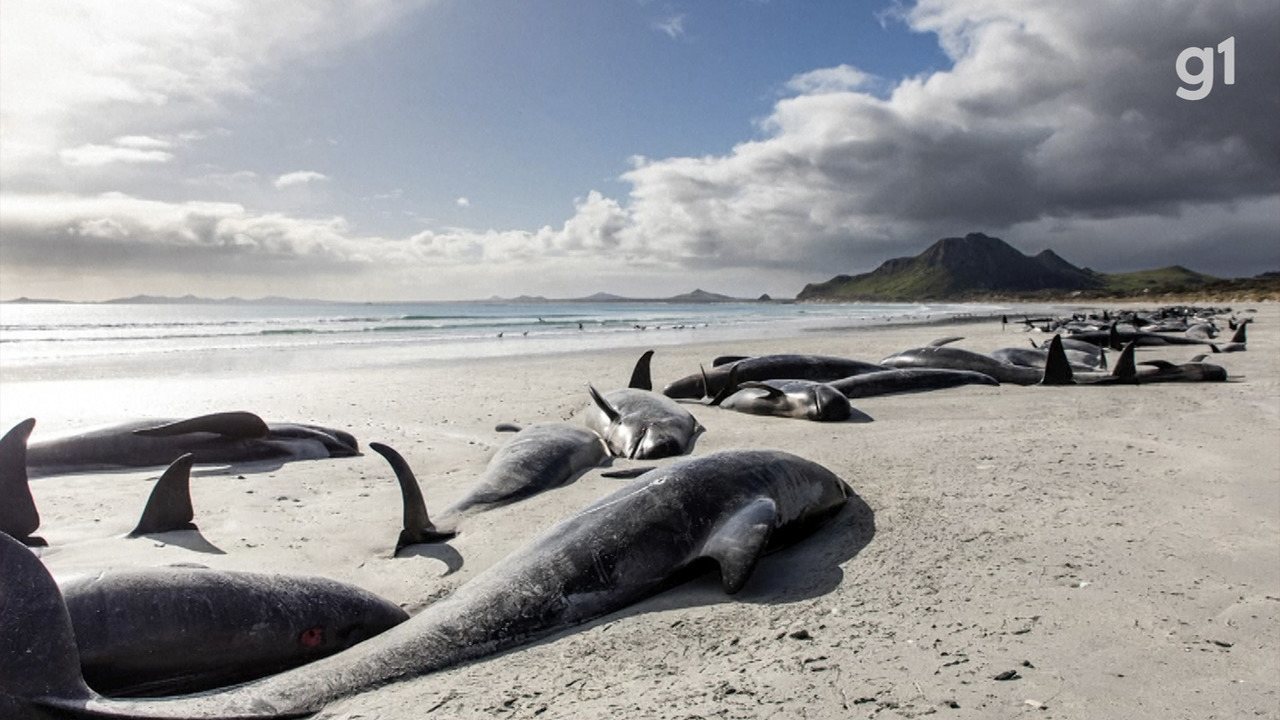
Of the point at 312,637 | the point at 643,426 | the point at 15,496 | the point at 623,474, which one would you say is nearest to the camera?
the point at 312,637

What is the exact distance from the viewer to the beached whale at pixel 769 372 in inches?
474

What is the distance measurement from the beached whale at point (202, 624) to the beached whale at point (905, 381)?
8.56m

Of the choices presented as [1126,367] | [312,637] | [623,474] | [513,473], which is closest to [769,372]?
[1126,367]

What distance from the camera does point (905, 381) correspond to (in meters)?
11.5

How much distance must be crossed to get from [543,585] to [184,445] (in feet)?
19.0

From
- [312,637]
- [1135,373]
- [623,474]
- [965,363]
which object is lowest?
[312,637]

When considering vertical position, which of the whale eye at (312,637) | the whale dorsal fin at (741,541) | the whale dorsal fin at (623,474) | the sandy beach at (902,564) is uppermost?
the whale dorsal fin at (741,541)

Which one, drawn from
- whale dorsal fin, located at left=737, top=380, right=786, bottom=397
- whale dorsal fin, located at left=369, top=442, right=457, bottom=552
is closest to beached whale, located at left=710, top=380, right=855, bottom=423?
whale dorsal fin, located at left=737, top=380, right=786, bottom=397

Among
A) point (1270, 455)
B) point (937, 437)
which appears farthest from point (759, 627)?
point (1270, 455)

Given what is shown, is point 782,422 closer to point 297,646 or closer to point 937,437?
point 937,437

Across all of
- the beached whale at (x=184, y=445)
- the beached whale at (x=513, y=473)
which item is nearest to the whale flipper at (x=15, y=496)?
the beached whale at (x=513, y=473)

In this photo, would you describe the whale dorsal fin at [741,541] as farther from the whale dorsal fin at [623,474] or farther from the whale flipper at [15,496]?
the whale flipper at [15,496]

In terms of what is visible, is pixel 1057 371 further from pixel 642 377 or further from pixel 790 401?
pixel 642 377

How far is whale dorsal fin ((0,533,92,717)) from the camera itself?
246cm
